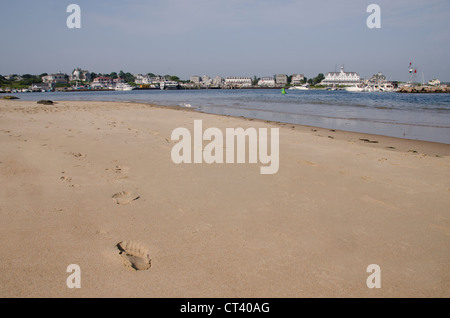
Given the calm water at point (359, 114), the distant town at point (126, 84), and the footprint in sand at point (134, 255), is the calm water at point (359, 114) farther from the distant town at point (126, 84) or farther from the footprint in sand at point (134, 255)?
the distant town at point (126, 84)

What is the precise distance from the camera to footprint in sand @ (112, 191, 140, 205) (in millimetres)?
3938

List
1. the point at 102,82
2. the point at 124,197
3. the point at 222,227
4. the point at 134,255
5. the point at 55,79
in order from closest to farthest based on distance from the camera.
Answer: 1. the point at 134,255
2. the point at 222,227
3. the point at 124,197
4. the point at 55,79
5. the point at 102,82

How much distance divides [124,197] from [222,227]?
158cm

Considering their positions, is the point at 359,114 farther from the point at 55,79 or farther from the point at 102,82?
the point at 55,79

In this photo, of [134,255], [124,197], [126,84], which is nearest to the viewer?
[134,255]

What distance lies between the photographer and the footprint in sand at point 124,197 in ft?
12.9

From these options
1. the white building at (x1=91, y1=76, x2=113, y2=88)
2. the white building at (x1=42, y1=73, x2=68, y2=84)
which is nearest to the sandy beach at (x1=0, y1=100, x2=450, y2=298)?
the white building at (x1=91, y1=76, x2=113, y2=88)

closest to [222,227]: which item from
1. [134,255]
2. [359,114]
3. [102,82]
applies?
[134,255]

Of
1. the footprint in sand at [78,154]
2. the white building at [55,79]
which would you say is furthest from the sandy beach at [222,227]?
the white building at [55,79]

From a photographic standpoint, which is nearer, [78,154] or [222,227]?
[222,227]

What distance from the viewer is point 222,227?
10.8 feet

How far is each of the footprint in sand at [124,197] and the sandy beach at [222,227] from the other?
0.01 metres

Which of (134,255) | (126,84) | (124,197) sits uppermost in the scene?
(126,84)
